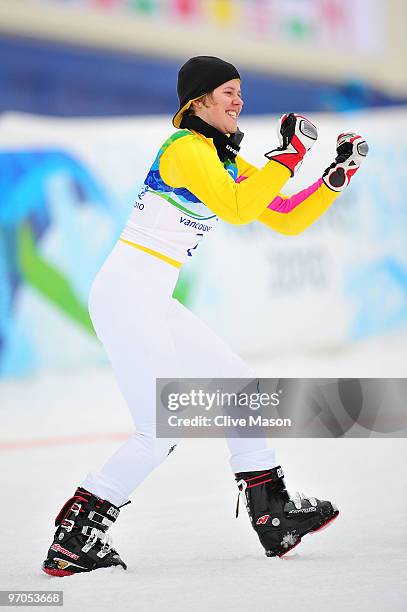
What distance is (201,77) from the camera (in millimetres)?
2982

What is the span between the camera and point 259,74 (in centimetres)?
1390

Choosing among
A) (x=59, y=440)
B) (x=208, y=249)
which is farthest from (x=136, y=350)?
(x=208, y=249)

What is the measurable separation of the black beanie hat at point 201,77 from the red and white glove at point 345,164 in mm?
411

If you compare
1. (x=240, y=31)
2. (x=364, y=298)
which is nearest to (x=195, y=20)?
(x=240, y=31)

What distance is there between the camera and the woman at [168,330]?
9.51ft

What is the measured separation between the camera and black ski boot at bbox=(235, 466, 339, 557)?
297cm

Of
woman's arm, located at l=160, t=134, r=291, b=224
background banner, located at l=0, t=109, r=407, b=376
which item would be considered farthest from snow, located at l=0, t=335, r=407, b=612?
background banner, located at l=0, t=109, r=407, b=376

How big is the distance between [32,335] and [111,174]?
1.35 m

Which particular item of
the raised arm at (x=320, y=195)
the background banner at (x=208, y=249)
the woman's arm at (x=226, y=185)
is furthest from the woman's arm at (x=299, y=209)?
the background banner at (x=208, y=249)

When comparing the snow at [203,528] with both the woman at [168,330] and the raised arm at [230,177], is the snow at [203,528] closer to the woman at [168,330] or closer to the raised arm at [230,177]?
the woman at [168,330]

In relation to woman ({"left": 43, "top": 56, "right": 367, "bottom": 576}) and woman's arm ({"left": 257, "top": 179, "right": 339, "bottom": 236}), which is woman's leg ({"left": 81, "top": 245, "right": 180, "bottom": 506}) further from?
woman's arm ({"left": 257, "top": 179, "right": 339, "bottom": 236})

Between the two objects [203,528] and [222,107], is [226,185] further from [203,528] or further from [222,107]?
[203,528]

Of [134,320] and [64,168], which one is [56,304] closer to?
[64,168]

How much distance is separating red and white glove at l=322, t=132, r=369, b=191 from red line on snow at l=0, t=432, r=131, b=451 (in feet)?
8.44
